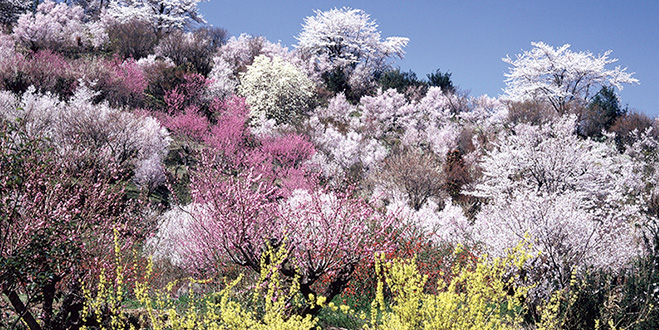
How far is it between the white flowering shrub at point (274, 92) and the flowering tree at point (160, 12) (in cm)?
1351

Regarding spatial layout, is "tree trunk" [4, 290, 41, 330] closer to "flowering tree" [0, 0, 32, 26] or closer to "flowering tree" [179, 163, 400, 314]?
"flowering tree" [179, 163, 400, 314]

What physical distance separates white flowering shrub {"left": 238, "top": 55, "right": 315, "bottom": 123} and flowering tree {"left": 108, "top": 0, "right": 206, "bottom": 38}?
13.5 meters

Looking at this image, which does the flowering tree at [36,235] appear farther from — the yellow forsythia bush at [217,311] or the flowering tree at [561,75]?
the flowering tree at [561,75]

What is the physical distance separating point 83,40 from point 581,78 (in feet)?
126

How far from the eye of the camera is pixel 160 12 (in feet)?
128

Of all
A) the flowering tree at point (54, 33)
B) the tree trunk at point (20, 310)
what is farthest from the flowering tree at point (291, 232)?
the flowering tree at point (54, 33)

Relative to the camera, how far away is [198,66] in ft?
98.3

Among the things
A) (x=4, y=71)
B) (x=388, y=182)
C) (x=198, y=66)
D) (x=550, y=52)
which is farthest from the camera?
(x=550, y=52)

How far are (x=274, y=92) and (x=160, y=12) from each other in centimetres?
2001

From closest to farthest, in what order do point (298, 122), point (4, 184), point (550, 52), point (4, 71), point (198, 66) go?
point (4, 184)
point (4, 71)
point (298, 122)
point (198, 66)
point (550, 52)

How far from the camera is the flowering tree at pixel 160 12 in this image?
3656 cm

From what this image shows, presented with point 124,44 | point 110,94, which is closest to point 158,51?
point 124,44

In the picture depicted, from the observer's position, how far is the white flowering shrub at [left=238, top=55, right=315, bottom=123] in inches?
1014

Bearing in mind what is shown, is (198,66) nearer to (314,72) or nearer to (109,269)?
(314,72)
